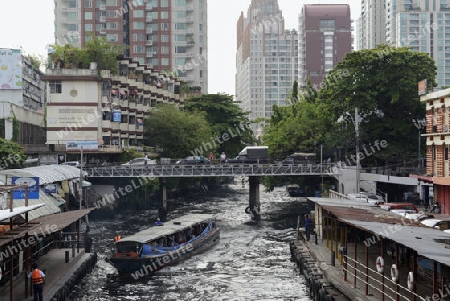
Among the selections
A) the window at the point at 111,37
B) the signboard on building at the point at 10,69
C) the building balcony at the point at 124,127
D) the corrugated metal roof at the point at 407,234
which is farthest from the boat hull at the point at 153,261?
the window at the point at 111,37

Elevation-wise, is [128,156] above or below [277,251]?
above

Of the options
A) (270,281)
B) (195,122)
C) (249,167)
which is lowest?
(270,281)

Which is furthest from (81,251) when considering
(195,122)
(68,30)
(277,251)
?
(68,30)

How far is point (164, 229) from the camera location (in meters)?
43.6

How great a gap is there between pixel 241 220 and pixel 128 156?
69.8 feet

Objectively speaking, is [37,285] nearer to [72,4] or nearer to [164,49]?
[72,4]


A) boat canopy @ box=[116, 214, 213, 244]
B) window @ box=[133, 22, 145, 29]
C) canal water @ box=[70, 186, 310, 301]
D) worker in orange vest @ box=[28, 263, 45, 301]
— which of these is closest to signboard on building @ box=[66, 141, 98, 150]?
canal water @ box=[70, 186, 310, 301]

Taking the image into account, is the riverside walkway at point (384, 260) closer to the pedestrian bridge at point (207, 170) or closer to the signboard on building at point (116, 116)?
the pedestrian bridge at point (207, 170)

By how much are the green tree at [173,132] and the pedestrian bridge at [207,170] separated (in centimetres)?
1784

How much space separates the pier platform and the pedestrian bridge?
86.7 feet

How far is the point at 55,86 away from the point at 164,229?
127ft

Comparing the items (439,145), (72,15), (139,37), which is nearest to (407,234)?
(439,145)

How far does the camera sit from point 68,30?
12962cm

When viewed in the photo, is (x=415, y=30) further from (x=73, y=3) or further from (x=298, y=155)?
(x=298, y=155)
